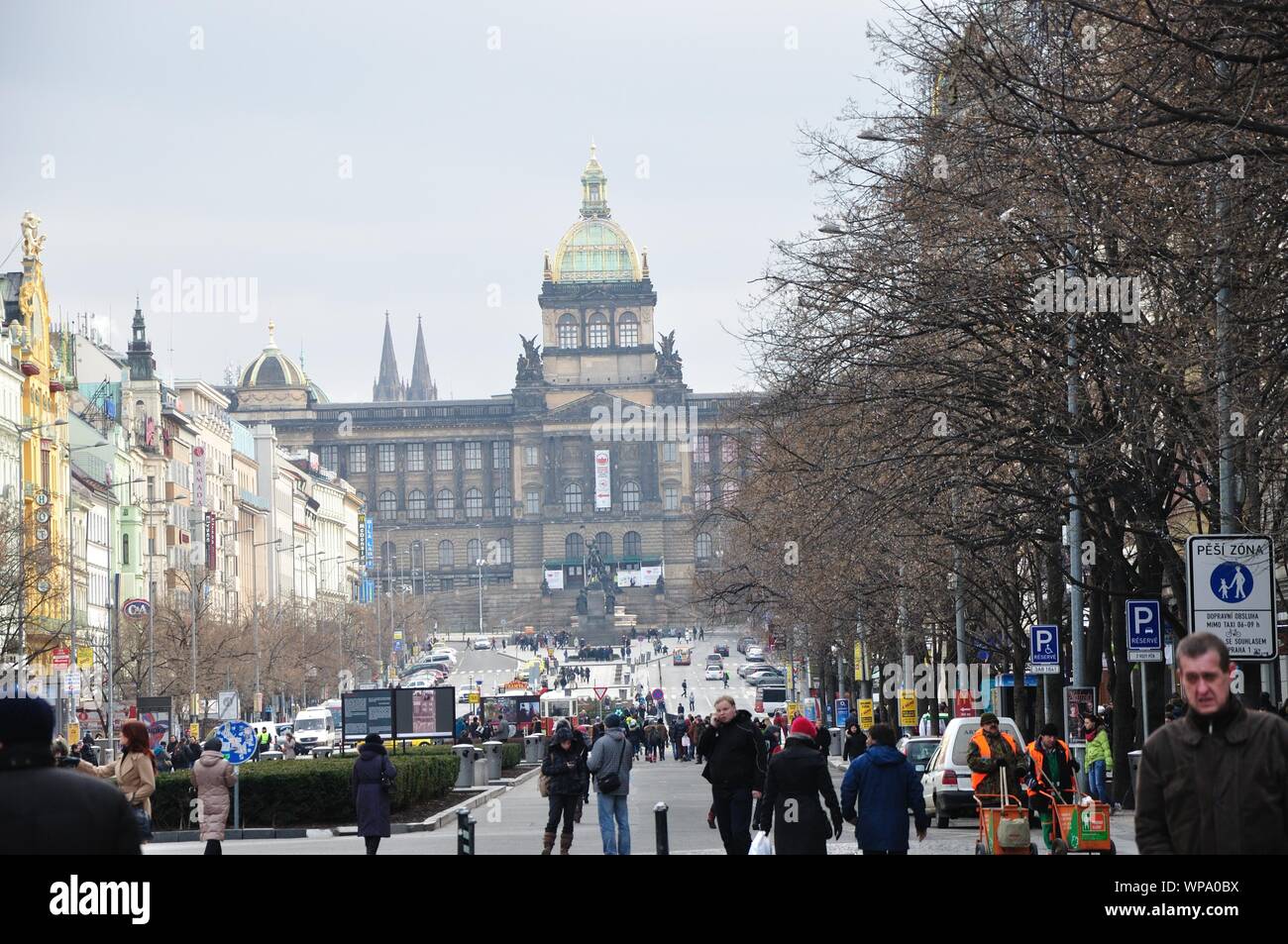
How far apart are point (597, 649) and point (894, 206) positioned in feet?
447

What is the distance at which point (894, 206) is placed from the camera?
2683 cm

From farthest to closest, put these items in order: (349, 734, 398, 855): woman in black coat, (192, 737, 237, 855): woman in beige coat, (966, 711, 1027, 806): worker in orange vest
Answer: (349, 734, 398, 855): woman in black coat, (192, 737, 237, 855): woman in beige coat, (966, 711, 1027, 806): worker in orange vest

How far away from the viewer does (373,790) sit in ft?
80.6

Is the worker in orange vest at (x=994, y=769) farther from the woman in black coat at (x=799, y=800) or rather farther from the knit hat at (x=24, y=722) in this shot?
the knit hat at (x=24, y=722)

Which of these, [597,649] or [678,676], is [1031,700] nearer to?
[678,676]

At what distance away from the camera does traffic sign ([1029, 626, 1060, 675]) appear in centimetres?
3806

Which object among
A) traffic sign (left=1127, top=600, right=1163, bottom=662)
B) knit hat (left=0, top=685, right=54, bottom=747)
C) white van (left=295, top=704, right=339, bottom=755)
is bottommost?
white van (left=295, top=704, right=339, bottom=755)

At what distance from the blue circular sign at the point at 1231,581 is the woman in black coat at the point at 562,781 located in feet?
27.7

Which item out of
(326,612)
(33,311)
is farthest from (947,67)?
(326,612)


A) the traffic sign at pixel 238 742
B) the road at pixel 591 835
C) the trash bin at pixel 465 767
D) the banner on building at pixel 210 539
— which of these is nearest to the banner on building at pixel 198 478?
the banner on building at pixel 210 539

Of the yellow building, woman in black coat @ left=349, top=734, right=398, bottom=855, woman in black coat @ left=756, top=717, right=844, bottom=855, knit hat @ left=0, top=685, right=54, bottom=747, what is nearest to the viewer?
knit hat @ left=0, top=685, right=54, bottom=747

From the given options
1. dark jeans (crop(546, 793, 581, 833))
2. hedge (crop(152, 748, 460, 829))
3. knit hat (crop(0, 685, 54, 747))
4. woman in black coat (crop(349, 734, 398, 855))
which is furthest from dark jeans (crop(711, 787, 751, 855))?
hedge (crop(152, 748, 460, 829))

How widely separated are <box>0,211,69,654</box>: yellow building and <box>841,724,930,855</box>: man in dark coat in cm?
6403

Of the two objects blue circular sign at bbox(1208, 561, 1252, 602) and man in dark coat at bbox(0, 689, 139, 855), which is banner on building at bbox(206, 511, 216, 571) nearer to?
blue circular sign at bbox(1208, 561, 1252, 602)
